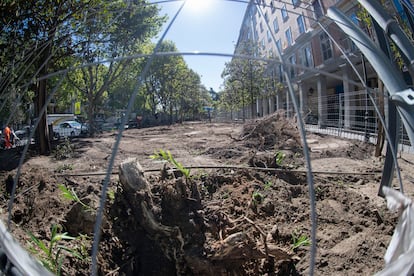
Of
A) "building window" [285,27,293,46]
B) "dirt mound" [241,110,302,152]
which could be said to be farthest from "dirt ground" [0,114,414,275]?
"building window" [285,27,293,46]

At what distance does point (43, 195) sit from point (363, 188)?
4206 mm

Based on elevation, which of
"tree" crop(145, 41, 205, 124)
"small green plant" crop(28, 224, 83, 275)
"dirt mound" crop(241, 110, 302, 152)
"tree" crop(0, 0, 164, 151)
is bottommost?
"small green plant" crop(28, 224, 83, 275)

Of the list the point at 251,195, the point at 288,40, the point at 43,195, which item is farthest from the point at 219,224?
the point at 288,40

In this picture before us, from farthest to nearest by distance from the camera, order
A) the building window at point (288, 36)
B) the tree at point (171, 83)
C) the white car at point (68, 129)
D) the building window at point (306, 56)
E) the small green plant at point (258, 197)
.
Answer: the tree at point (171, 83) → the white car at point (68, 129) → the building window at point (288, 36) → the building window at point (306, 56) → the small green plant at point (258, 197)

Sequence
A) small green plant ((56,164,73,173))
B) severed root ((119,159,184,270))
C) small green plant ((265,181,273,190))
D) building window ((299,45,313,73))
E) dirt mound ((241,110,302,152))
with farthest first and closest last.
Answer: building window ((299,45,313,73))
dirt mound ((241,110,302,152))
small green plant ((56,164,73,173))
small green plant ((265,181,273,190))
severed root ((119,159,184,270))

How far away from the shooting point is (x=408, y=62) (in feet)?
4.42

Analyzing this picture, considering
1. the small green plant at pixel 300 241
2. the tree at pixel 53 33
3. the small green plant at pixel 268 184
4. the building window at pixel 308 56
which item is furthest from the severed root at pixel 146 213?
the building window at pixel 308 56

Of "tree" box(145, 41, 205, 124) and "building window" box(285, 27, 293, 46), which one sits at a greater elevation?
"building window" box(285, 27, 293, 46)

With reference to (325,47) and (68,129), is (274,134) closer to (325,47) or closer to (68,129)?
(325,47)

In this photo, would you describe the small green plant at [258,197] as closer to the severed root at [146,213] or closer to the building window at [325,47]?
the severed root at [146,213]

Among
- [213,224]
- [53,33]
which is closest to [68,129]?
[53,33]

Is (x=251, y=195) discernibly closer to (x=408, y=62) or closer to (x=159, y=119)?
(x=408, y=62)

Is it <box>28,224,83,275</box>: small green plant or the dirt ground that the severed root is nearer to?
the dirt ground

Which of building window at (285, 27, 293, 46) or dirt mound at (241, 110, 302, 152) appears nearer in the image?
dirt mound at (241, 110, 302, 152)
